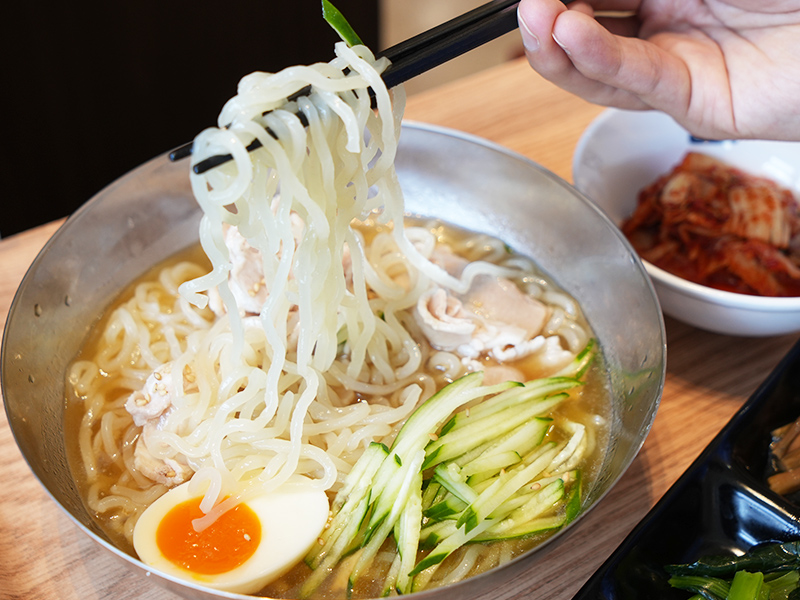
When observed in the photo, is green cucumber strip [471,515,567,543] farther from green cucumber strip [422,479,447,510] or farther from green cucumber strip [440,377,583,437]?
green cucumber strip [440,377,583,437]

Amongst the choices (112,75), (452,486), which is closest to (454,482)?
(452,486)

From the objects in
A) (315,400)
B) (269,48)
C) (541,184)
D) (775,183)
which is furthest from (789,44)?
(269,48)

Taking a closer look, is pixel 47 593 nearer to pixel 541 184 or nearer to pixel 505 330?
pixel 505 330

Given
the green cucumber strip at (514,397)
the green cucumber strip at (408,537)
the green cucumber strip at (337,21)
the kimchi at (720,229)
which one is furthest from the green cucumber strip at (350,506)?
the kimchi at (720,229)

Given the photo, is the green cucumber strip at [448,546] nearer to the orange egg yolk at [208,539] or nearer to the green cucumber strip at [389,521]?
the green cucumber strip at [389,521]

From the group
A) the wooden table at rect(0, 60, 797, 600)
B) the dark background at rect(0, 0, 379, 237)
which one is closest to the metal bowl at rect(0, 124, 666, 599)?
the wooden table at rect(0, 60, 797, 600)

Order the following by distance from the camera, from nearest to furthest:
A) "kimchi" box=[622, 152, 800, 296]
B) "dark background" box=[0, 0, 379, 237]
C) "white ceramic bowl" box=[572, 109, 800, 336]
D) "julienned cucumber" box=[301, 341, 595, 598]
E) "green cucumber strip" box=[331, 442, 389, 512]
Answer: "julienned cucumber" box=[301, 341, 595, 598]
"green cucumber strip" box=[331, 442, 389, 512]
"kimchi" box=[622, 152, 800, 296]
"white ceramic bowl" box=[572, 109, 800, 336]
"dark background" box=[0, 0, 379, 237]
